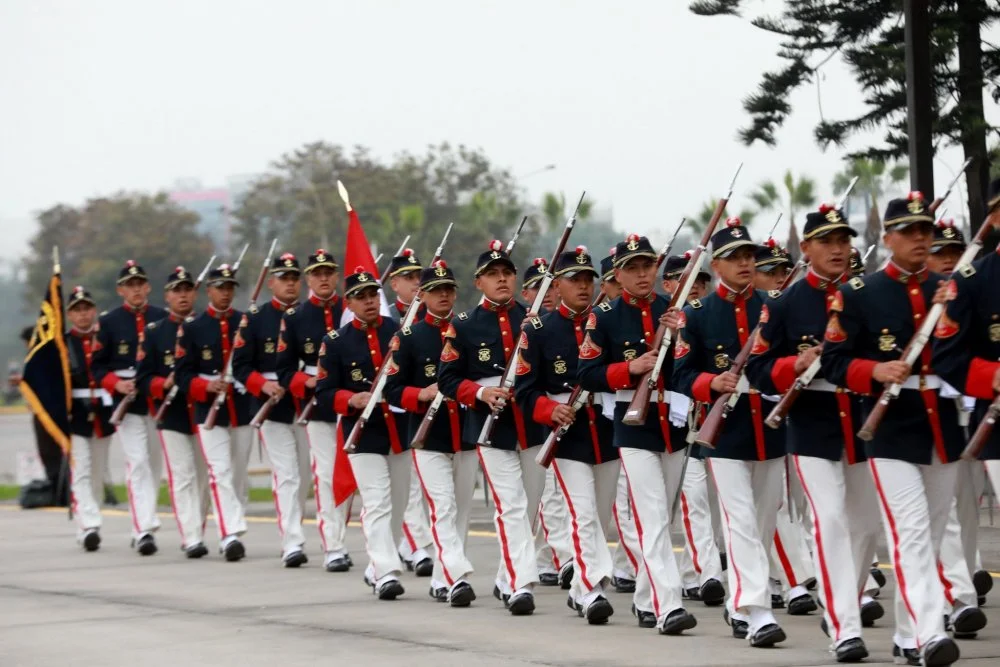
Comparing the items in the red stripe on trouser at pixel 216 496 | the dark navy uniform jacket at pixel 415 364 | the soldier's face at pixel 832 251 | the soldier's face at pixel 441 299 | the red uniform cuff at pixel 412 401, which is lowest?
the red stripe on trouser at pixel 216 496

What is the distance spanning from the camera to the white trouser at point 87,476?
16.8 meters

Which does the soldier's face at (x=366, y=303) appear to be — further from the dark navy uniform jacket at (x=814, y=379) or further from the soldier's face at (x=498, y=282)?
the dark navy uniform jacket at (x=814, y=379)

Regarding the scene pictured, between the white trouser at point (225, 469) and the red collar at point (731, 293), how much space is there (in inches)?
262

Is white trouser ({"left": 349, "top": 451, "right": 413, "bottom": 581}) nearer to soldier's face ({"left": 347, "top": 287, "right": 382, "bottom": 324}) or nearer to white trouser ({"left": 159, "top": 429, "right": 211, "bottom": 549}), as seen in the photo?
soldier's face ({"left": 347, "top": 287, "right": 382, "bottom": 324})

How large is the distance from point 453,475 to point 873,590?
318 cm

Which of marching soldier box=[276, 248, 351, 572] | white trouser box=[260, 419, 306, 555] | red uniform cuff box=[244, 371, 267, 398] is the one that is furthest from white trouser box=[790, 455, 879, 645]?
red uniform cuff box=[244, 371, 267, 398]

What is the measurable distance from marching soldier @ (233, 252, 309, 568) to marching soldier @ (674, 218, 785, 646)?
A: 554 cm

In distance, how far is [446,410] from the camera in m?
12.2

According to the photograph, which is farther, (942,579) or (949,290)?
(942,579)

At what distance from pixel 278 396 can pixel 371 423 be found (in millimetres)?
2192

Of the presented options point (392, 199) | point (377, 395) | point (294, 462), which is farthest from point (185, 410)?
point (392, 199)

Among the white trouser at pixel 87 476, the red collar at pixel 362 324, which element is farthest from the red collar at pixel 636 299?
the white trouser at pixel 87 476

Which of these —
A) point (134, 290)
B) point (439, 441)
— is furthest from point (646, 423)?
point (134, 290)

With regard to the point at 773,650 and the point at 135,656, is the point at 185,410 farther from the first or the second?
the point at 773,650
